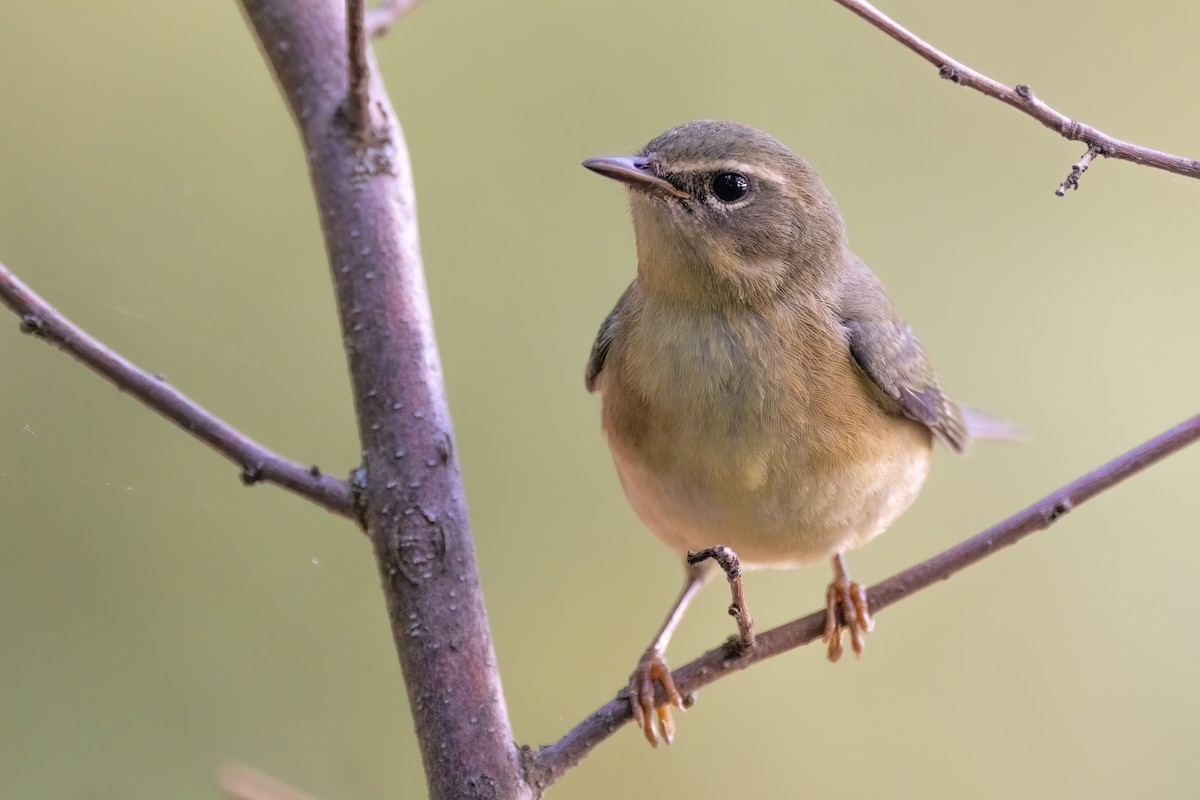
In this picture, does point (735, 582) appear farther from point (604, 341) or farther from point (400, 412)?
point (604, 341)

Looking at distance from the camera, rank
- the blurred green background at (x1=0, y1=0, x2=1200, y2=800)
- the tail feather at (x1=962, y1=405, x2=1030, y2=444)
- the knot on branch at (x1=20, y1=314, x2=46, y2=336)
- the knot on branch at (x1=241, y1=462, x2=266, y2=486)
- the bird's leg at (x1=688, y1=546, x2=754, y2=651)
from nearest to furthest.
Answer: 1. the bird's leg at (x1=688, y1=546, x2=754, y2=651)
2. the knot on branch at (x1=20, y1=314, x2=46, y2=336)
3. the knot on branch at (x1=241, y1=462, x2=266, y2=486)
4. the tail feather at (x1=962, y1=405, x2=1030, y2=444)
5. the blurred green background at (x1=0, y1=0, x2=1200, y2=800)

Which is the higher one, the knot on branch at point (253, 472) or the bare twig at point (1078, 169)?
the bare twig at point (1078, 169)

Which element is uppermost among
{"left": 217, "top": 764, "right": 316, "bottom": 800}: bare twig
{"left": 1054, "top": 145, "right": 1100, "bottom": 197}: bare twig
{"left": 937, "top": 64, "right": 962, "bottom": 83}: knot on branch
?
{"left": 937, "top": 64, "right": 962, "bottom": 83}: knot on branch

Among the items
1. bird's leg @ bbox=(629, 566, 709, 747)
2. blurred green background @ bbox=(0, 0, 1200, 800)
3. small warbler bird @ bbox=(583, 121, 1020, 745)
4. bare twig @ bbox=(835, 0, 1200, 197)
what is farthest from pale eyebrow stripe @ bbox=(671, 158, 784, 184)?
blurred green background @ bbox=(0, 0, 1200, 800)

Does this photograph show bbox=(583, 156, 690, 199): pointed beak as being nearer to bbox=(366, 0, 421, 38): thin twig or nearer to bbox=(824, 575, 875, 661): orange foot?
bbox=(366, 0, 421, 38): thin twig

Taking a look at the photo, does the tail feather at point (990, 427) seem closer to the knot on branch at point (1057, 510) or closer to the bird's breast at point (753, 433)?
the bird's breast at point (753, 433)

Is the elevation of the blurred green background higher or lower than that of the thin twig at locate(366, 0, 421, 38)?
lower

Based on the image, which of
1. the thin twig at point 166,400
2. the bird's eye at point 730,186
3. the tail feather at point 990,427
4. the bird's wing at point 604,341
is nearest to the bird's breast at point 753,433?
the bird's wing at point 604,341
